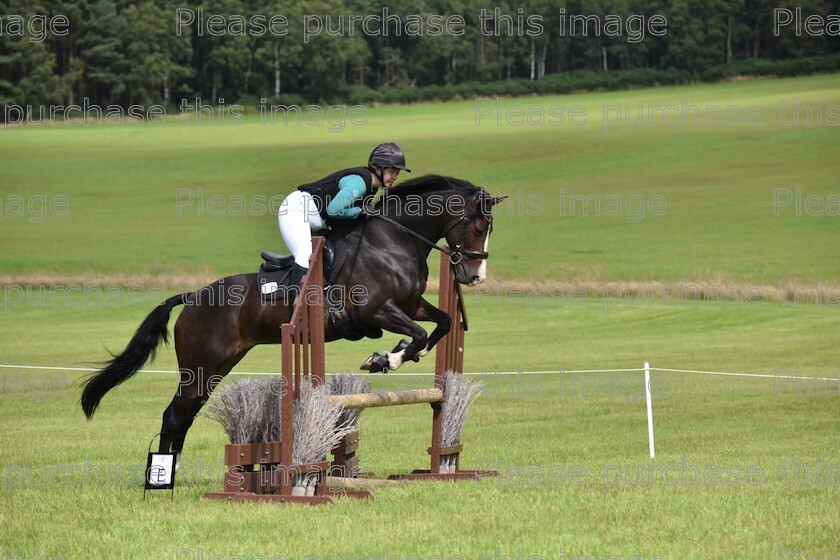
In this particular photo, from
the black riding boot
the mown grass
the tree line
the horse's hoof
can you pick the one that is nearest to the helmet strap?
the black riding boot

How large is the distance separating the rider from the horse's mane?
0.30 m

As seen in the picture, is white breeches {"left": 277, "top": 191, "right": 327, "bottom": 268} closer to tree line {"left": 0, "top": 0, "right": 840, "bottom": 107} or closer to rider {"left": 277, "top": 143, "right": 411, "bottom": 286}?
rider {"left": 277, "top": 143, "right": 411, "bottom": 286}

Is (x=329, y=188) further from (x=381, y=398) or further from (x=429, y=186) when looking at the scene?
(x=381, y=398)

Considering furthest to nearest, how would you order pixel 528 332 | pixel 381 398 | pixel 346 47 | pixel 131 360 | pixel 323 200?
1. pixel 346 47
2. pixel 528 332
3. pixel 131 360
4. pixel 323 200
5. pixel 381 398

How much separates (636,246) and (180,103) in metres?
48.6

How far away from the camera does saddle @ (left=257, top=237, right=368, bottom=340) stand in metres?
8.10

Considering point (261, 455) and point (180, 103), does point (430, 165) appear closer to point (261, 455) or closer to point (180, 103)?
point (180, 103)

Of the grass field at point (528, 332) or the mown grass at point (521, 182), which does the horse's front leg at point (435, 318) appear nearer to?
the grass field at point (528, 332)

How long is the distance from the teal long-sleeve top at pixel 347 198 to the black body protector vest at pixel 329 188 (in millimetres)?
37

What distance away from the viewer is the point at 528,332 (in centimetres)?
2742

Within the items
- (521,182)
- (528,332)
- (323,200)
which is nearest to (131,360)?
(323,200)

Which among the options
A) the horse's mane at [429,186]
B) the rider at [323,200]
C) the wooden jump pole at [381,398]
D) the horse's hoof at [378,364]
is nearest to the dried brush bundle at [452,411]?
the wooden jump pole at [381,398]

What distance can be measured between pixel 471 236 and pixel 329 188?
1.15 meters

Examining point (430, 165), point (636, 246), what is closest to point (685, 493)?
point (636, 246)
